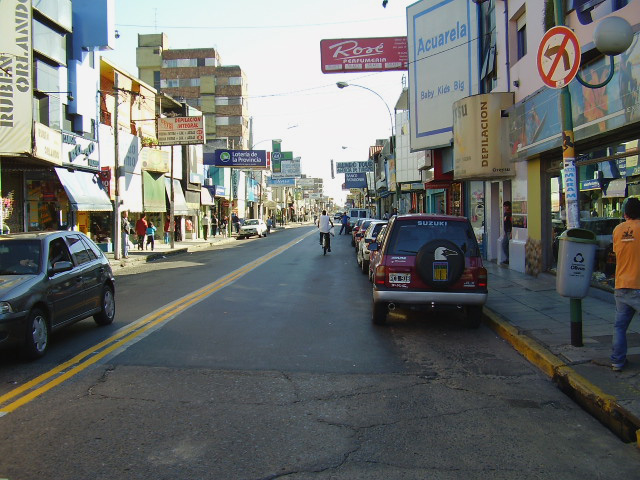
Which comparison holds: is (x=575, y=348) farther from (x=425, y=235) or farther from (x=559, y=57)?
(x=559, y=57)

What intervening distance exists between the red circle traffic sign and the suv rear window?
2.77 m

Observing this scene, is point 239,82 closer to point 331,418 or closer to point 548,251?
point 548,251

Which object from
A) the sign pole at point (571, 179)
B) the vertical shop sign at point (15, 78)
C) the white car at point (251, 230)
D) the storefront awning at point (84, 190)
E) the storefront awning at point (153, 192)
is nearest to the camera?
the sign pole at point (571, 179)

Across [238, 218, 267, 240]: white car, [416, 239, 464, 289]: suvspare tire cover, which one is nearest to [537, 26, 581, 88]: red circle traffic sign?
[416, 239, 464, 289]: suvspare tire cover

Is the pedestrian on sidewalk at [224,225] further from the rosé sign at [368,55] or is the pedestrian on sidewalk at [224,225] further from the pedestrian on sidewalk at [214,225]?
the rosé sign at [368,55]

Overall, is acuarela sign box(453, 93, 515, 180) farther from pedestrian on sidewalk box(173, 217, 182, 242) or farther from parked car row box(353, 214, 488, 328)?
pedestrian on sidewalk box(173, 217, 182, 242)

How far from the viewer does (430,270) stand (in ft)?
28.3

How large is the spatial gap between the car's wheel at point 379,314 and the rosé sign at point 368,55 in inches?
661

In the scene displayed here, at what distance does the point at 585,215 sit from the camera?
1154 centimetres

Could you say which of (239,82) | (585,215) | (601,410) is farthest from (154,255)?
(239,82)

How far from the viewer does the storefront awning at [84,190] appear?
2248cm

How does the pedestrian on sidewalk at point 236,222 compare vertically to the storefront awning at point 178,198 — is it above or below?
below

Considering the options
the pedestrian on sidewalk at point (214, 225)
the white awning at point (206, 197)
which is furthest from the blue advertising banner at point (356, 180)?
the white awning at point (206, 197)

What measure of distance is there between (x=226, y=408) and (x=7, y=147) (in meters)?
16.0
